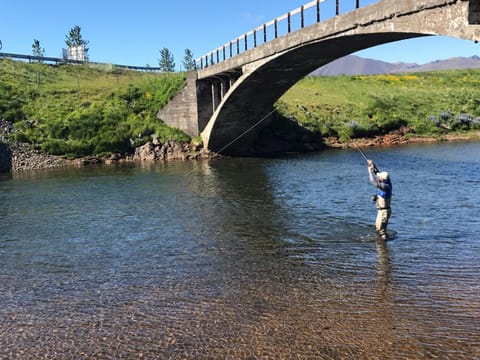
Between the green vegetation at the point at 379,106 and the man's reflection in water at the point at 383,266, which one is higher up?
the green vegetation at the point at 379,106

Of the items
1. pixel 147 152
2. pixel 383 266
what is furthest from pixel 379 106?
pixel 383 266

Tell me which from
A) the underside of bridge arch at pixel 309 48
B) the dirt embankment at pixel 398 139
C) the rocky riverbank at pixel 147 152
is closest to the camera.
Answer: the underside of bridge arch at pixel 309 48

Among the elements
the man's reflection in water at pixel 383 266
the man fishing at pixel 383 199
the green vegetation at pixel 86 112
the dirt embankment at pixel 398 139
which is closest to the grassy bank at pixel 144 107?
the green vegetation at pixel 86 112

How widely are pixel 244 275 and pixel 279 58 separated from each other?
20269 mm

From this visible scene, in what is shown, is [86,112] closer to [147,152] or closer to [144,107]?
[144,107]

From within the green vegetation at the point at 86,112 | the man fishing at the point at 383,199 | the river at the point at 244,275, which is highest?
the green vegetation at the point at 86,112

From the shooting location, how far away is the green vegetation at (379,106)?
53125 millimetres

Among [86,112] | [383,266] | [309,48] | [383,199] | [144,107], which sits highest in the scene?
[309,48]

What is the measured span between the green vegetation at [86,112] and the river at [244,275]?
64.7 feet

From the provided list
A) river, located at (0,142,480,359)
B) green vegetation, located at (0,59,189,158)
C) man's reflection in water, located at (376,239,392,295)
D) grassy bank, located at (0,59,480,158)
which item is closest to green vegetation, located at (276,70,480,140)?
grassy bank, located at (0,59,480,158)

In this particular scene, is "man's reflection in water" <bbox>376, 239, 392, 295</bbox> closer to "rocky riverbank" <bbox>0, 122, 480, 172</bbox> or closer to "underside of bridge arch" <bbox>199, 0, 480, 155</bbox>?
"underside of bridge arch" <bbox>199, 0, 480, 155</bbox>

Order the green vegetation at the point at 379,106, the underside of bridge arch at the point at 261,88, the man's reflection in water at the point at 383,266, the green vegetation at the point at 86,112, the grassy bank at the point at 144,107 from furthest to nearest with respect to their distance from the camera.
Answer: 1. the green vegetation at the point at 379,106
2. the grassy bank at the point at 144,107
3. the green vegetation at the point at 86,112
4. the underside of bridge arch at the point at 261,88
5. the man's reflection in water at the point at 383,266

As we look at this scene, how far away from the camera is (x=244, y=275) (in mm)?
12000

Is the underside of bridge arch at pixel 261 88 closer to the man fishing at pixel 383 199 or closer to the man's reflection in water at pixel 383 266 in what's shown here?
the man fishing at pixel 383 199
